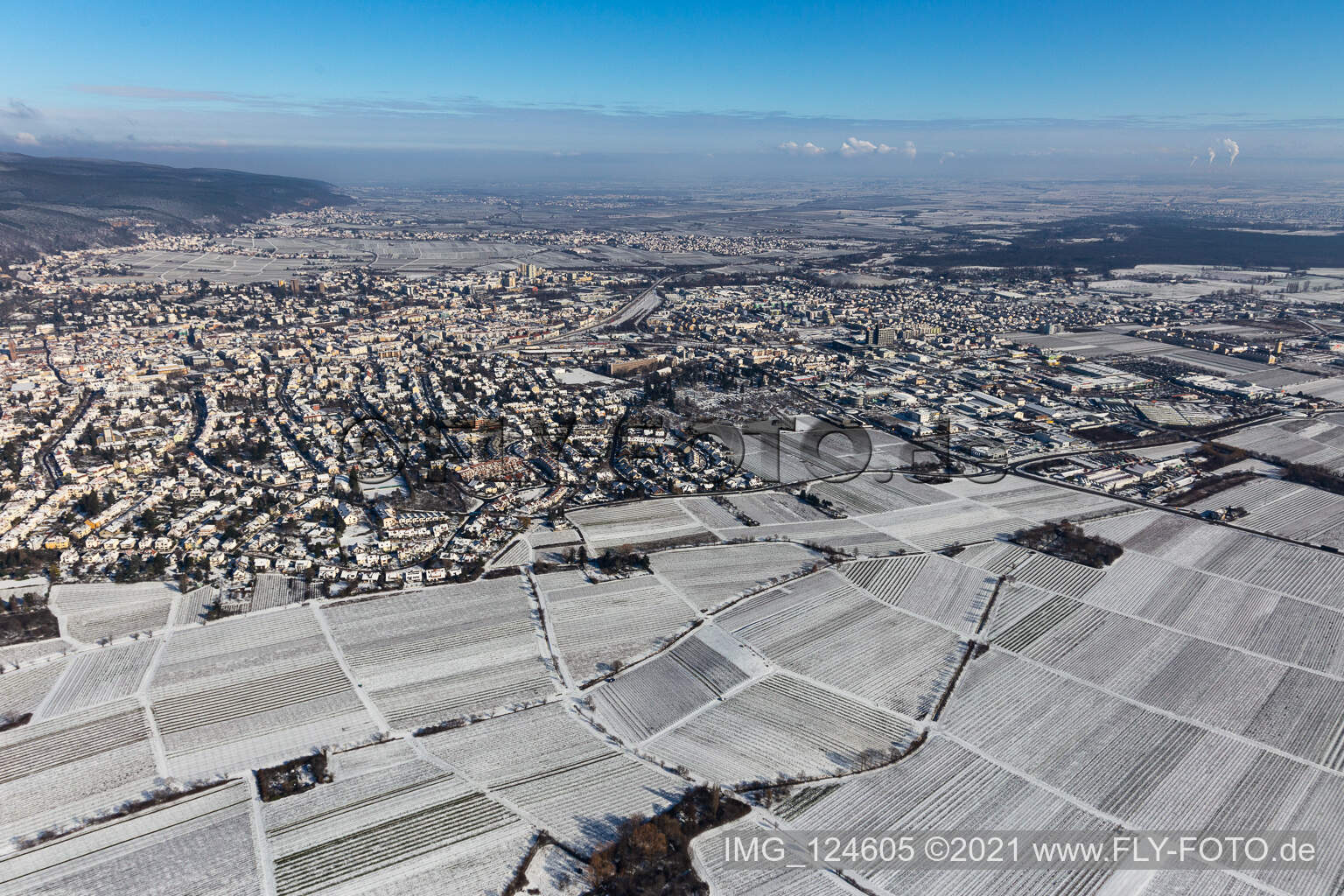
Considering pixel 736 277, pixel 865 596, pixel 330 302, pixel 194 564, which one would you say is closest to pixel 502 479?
pixel 194 564

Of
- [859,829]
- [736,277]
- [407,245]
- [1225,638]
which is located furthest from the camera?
[407,245]

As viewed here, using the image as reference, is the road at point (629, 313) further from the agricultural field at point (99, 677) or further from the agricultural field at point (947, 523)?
the agricultural field at point (99, 677)

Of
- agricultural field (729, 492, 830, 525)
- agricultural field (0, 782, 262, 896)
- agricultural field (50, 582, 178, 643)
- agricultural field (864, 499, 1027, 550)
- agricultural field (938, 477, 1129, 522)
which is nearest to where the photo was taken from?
agricultural field (0, 782, 262, 896)

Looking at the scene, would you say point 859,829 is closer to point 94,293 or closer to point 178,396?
point 178,396

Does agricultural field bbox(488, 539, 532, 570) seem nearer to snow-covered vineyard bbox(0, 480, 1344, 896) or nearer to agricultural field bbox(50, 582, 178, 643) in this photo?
snow-covered vineyard bbox(0, 480, 1344, 896)

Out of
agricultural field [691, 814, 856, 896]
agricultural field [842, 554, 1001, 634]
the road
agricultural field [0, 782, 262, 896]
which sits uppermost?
the road

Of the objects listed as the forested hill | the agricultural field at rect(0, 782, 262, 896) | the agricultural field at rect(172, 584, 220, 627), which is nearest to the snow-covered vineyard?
the agricultural field at rect(0, 782, 262, 896)
